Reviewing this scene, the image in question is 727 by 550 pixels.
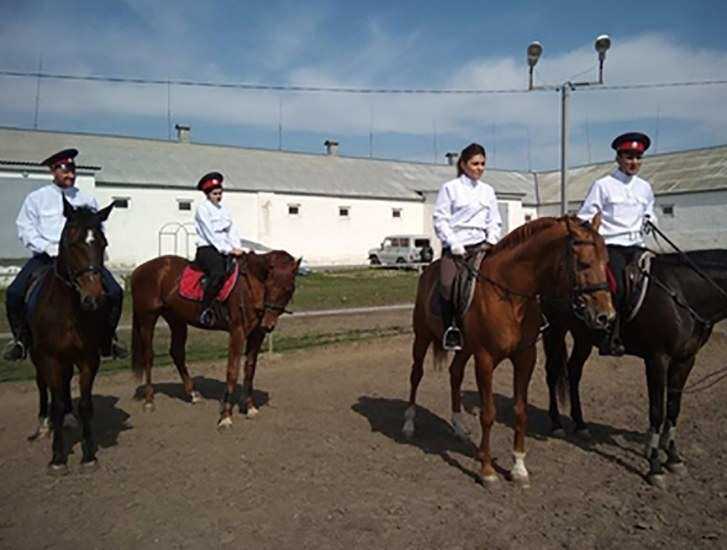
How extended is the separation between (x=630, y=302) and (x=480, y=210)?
166cm

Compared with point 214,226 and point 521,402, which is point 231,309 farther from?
point 521,402

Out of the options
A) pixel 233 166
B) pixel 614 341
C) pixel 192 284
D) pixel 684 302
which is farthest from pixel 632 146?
pixel 233 166

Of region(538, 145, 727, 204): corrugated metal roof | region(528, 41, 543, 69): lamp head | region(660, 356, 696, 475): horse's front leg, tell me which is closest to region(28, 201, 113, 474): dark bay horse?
region(660, 356, 696, 475): horse's front leg

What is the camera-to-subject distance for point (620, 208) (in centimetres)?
608

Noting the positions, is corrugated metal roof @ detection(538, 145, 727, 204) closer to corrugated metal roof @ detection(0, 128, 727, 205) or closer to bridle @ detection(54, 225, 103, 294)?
corrugated metal roof @ detection(0, 128, 727, 205)

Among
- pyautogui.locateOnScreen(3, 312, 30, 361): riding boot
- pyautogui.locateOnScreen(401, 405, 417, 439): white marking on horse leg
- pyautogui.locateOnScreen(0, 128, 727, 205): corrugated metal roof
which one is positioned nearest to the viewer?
pyautogui.locateOnScreen(3, 312, 30, 361): riding boot

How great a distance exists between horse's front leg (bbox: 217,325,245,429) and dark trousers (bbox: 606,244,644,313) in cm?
438

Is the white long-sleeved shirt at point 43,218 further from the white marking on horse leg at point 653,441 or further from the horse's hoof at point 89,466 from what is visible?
the white marking on horse leg at point 653,441

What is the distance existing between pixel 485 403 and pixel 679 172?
38967mm

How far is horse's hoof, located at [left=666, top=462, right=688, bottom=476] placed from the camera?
5.46 metres

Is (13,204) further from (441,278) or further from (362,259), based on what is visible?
(441,278)

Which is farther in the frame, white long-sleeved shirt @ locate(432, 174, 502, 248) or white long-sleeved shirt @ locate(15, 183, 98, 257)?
white long-sleeved shirt @ locate(15, 183, 98, 257)

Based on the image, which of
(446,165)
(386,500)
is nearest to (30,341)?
(386,500)

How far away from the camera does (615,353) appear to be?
19.1 feet
